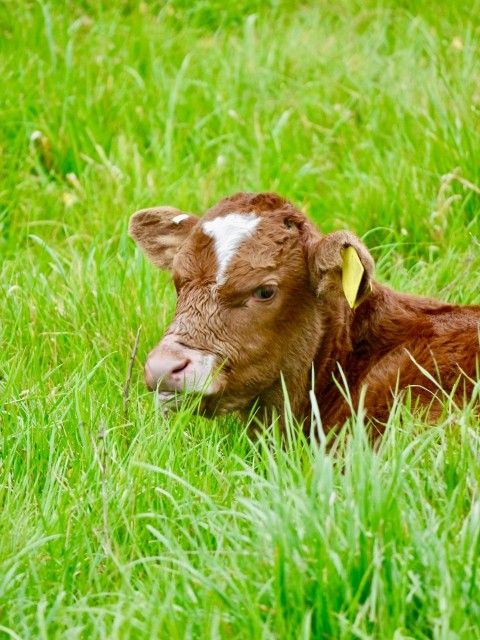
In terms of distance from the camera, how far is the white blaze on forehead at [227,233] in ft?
15.4

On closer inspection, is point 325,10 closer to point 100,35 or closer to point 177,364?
point 100,35

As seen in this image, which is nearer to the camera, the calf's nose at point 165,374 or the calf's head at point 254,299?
the calf's nose at point 165,374

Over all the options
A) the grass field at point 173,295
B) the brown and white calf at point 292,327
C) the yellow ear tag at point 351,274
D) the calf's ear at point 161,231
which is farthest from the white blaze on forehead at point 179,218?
the yellow ear tag at point 351,274

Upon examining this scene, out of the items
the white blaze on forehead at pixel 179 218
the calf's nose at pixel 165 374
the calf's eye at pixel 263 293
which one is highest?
the white blaze on forehead at pixel 179 218

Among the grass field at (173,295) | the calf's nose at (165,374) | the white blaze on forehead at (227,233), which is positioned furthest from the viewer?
the white blaze on forehead at (227,233)

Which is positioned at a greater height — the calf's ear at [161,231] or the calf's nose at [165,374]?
the calf's ear at [161,231]

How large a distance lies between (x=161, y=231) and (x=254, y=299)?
0.95m

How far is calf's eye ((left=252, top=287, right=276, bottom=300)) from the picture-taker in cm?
472

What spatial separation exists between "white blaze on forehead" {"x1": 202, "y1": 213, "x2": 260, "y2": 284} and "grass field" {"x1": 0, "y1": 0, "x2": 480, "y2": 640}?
716 mm

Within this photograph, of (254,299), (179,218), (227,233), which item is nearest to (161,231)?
(179,218)

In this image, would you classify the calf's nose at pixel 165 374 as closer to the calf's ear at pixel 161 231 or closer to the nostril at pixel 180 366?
the nostril at pixel 180 366

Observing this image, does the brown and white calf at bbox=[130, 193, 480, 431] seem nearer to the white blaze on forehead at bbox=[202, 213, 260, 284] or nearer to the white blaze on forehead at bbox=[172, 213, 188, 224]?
the white blaze on forehead at bbox=[202, 213, 260, 284]

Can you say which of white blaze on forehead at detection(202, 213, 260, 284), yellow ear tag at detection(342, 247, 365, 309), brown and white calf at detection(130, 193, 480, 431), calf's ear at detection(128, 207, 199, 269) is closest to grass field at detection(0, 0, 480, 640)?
brown and white calf at detection(130, 193, 480, 431)

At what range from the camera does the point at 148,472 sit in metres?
3.92
